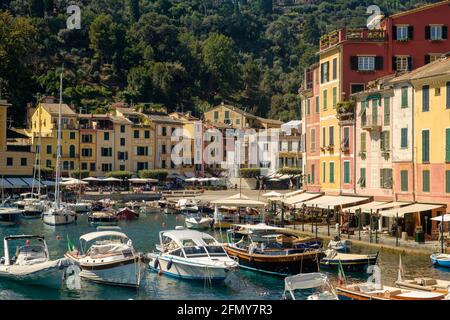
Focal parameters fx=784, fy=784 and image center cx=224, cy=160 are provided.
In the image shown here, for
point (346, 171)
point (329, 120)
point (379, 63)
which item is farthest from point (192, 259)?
point (379, 63)

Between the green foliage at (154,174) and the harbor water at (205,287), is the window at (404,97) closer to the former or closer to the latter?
the harbor water at (205,287)

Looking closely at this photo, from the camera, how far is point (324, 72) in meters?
71.4

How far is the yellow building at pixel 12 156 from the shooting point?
355 ft

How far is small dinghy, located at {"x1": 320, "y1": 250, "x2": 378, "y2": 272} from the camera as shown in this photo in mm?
43094

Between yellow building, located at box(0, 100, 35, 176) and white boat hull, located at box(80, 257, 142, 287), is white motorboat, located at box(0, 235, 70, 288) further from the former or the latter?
yellow building, located at box(0, 100, 35, 176)

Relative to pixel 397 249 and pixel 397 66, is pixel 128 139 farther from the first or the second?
pixel 397 249

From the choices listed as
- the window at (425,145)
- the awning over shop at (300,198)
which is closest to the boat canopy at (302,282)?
the window at (425,145)

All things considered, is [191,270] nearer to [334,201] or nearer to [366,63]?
[334,201]

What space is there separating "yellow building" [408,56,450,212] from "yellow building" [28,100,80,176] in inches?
2997

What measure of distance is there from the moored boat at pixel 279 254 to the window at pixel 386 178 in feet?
46.4

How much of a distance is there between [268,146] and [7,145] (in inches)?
1824

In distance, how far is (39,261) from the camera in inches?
1608

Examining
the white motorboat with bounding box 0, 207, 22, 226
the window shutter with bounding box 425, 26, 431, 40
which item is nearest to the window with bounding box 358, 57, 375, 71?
the window shutter with bounding box 425, 26, 431, 40
